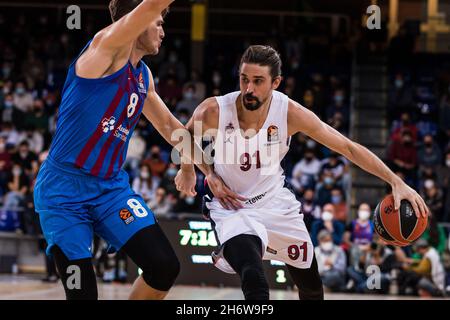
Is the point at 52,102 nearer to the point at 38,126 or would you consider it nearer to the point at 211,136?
the point at 38,126

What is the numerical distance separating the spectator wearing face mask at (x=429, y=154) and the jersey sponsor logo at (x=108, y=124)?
36.7 feet

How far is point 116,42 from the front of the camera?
4492mm

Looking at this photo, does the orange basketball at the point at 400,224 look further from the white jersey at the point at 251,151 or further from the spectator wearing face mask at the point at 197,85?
the spectator wearing face mask at the point at 197,85

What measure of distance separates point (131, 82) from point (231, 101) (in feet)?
3.49

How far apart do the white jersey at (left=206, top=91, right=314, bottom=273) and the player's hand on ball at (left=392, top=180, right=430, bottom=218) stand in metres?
0.67

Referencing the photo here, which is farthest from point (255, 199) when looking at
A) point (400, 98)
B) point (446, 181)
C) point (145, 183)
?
point (400, 98)

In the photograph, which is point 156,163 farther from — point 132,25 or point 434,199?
point 132,25

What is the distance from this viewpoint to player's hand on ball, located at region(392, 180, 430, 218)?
5277 mm

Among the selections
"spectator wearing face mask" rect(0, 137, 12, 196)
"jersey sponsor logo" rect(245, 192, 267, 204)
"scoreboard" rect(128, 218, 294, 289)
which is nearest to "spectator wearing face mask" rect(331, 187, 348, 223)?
"scoreboard" rect(128, 218, 294, 289)

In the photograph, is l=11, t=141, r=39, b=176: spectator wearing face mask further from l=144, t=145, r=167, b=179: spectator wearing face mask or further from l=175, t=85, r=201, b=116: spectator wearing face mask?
l=175, t=85, r=201, b=116: spectator wearing face mask

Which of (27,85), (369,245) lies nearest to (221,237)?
(369,245)

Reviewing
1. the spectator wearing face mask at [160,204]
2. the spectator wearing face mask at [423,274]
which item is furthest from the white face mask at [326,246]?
the spectator wearing face mask at [160,204]

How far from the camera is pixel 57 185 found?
15.6ft
